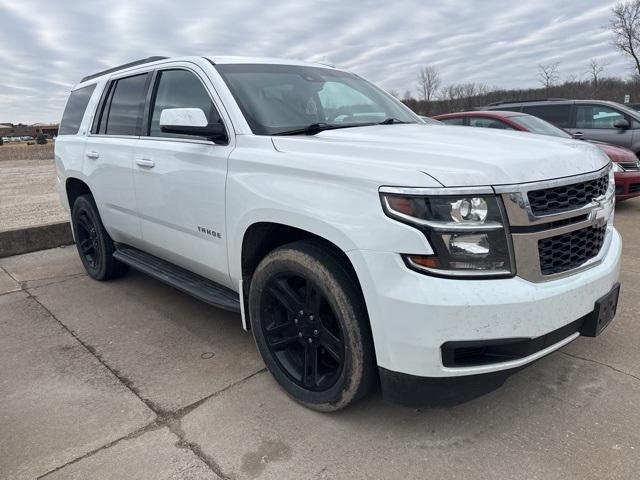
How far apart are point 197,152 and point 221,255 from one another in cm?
65

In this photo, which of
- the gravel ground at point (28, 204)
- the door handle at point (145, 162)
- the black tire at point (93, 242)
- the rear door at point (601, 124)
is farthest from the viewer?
the rear door at point (601, 124)

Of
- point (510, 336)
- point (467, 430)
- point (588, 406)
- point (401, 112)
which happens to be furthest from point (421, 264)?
point (401, 112)

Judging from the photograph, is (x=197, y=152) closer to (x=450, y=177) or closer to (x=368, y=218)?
(x=368, y=218)

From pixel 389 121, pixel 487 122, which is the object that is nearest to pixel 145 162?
pixel 389 121

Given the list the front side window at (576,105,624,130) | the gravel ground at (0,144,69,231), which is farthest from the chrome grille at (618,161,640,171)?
the gravel ground at (0,144,69,231)

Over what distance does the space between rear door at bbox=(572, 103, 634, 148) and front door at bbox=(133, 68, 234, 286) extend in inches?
314

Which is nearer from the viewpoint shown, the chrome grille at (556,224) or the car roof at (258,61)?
the chrome grille at (556,224)

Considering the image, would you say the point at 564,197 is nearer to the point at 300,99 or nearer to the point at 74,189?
the point at 300,99

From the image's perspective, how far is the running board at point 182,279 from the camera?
10.3 feet

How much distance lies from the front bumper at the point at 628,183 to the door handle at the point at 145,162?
636 centimetres

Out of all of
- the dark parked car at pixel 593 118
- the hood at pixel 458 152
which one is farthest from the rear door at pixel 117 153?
the dark parked car at pixel 593 118

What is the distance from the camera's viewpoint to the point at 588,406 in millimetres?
2553

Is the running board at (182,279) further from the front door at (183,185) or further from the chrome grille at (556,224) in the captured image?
the chrome grille at (556,224)

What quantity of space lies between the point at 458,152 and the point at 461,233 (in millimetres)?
427
